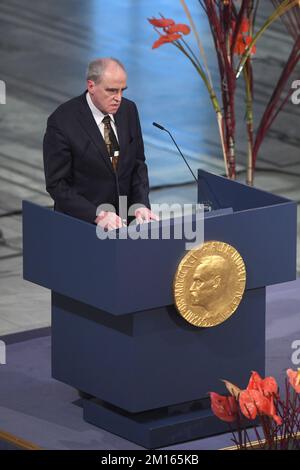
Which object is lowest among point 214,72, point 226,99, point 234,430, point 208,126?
point 234,430

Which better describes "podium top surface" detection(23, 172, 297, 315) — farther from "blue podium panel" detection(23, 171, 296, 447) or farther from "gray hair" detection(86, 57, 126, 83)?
"gray hair" detection(86, 57, 126, 83)

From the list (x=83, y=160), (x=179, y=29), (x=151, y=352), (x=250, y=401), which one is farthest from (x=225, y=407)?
(x=179, y=29)

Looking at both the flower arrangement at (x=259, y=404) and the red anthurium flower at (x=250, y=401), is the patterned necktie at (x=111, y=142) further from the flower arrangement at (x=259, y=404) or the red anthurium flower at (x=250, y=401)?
the red anthurium flower at (x=250, y=401)

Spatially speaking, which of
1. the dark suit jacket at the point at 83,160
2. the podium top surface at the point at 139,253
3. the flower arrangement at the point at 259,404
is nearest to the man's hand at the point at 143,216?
the dark suit jacket at the point at 83,160

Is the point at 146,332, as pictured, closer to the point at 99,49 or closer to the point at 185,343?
the point at 185,343

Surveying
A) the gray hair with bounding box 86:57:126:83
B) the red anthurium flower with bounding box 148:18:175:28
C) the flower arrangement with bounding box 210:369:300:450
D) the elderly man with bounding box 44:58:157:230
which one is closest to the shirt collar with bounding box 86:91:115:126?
the elderly man with bounding box 44:58:157:230

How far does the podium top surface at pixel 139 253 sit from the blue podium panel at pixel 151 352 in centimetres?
14

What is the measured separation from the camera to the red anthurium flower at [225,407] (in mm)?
5211

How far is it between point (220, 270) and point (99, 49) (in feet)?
26.5

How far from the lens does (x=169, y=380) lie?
19.8ft

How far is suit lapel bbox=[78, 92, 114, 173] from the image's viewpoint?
6.23m

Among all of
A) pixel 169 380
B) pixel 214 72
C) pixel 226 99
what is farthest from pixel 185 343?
pixel 214 72

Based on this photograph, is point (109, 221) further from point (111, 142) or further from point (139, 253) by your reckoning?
point (111, 142)

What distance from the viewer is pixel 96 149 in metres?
6.24
